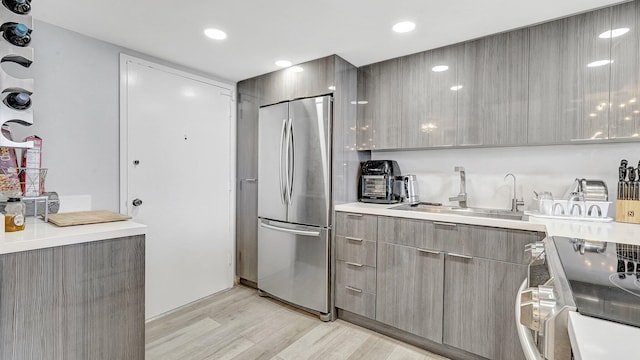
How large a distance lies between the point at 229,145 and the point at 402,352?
2.52 metres

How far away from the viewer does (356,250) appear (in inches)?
94.5

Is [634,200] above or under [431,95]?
under

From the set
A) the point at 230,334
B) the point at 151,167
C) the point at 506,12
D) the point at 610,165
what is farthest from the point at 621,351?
the point at 151,167

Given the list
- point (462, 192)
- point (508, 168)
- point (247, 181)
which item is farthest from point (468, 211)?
point (247, 181)

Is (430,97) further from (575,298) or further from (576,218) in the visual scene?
(575,298)

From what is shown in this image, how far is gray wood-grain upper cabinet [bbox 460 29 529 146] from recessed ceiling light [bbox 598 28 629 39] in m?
0.37

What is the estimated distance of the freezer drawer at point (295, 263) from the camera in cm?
252

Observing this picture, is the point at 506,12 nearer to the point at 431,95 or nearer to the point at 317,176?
the point at 431,95

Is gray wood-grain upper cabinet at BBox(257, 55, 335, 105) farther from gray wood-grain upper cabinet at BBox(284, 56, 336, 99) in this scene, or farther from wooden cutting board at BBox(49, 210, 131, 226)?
wooden cutting board at BBox(49, 210, 131, 226)

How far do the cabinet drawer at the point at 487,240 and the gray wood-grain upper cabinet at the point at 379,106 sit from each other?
913 mm

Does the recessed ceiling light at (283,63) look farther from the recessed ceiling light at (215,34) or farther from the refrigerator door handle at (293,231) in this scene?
the refrigerator door handle at (293,231)

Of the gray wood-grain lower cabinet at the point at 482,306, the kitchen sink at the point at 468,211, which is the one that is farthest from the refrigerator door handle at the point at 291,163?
the gray wood-grain lower cabinet at the point at 482,306

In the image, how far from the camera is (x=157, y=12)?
1.83 meters

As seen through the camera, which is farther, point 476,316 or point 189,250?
point 189,250
